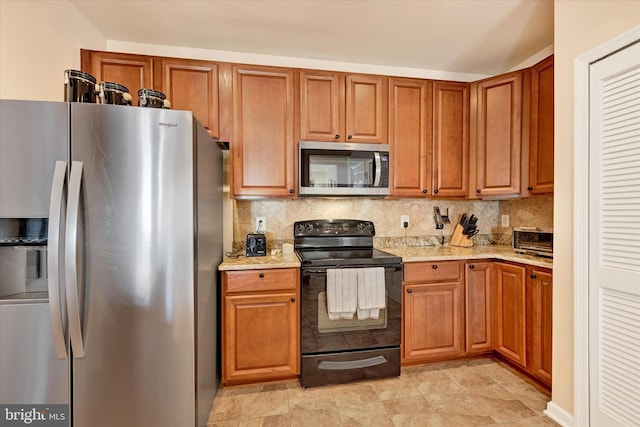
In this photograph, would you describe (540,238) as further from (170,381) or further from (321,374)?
(170,381)

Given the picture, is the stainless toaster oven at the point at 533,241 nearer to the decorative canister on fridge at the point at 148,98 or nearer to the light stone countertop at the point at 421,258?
the light stone countertop at the point at 421,258

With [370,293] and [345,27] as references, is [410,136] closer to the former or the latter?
[345,27]

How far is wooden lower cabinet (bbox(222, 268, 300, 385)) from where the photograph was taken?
203 centimetres

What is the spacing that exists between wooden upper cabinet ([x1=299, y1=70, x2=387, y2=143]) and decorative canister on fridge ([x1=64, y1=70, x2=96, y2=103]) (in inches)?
53.5

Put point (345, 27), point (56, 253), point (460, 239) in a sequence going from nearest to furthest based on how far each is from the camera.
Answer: point (56, 253), point (345, 27), point (460, 239)

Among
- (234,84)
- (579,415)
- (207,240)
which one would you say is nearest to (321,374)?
(207,240)

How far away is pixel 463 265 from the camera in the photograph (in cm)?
237

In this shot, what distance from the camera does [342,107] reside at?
95.3 inches

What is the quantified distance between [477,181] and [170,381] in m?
2.69

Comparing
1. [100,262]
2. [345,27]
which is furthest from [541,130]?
[100,262]

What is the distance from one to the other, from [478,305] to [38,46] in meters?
3.46

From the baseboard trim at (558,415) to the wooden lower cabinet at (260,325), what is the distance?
5.30 ft

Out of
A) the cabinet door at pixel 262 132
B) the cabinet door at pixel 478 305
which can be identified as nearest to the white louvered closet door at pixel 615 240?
the cabinet door at pixel 478 305

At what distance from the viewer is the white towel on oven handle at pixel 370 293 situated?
212cm
